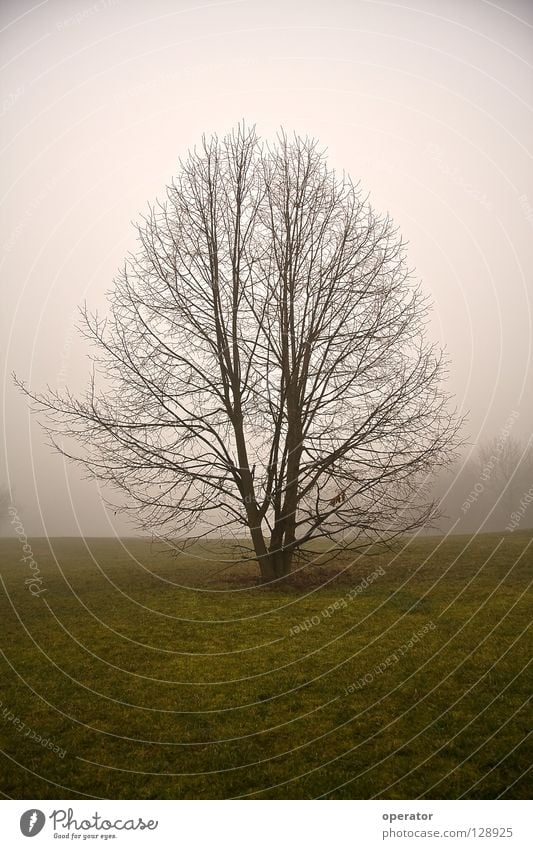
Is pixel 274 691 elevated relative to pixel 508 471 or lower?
lower

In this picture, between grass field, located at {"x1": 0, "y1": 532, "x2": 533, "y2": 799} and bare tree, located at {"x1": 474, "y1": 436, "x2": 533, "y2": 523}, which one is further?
bare tree, located at {"x1": 474, "y1": 436, "x2": 533, "y2": 523}

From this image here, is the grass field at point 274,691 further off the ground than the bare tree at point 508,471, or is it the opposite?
the bare tree at point 508,471

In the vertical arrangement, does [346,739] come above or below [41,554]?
below

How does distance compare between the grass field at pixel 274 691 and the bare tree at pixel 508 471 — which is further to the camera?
the bare tree at pixel 508 471

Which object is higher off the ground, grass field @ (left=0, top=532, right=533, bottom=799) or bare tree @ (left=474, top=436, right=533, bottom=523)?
bare tree @ (left=474, top=436, right=533, bottom=523)

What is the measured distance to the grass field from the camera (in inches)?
171

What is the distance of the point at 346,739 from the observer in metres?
4.80

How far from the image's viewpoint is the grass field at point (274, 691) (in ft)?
14.3

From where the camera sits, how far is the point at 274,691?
587cm

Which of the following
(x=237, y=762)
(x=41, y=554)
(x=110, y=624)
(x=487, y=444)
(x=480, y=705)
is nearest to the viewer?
(x=237, y=762)

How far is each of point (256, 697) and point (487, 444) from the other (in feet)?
173

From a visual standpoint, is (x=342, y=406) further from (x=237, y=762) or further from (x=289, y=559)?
(x=237, y=762)

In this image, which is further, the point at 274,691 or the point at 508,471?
the point at 508,471

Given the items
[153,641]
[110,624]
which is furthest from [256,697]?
[110,624]
